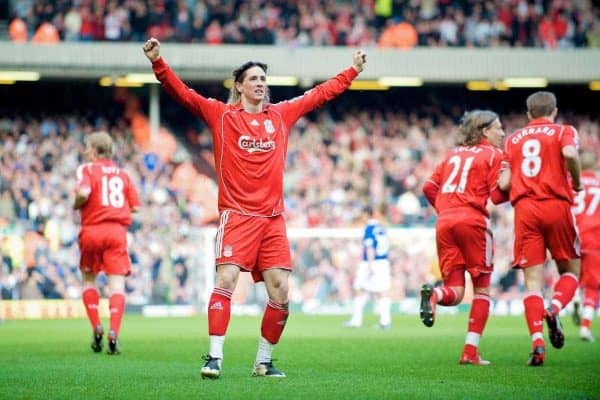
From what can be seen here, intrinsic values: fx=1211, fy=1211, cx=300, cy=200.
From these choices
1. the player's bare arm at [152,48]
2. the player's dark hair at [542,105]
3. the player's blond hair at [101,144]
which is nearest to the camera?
the player's bare arm at [152,48]

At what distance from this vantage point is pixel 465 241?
440 inches

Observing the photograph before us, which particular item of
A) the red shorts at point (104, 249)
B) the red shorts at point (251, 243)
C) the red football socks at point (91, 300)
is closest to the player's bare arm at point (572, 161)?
the red shorts at point (251, 243)

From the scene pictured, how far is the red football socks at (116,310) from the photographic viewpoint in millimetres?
13141

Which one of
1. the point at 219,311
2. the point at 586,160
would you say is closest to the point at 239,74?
the point at 219,311

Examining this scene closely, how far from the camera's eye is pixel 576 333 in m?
17.3

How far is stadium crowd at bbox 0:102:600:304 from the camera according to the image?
26438 millimetres

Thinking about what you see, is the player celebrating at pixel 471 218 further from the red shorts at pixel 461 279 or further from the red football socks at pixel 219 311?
the red football socks at pixel 219 311

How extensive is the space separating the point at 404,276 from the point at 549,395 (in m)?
19.0

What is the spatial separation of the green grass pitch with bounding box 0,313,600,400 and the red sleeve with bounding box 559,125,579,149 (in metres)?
1.98

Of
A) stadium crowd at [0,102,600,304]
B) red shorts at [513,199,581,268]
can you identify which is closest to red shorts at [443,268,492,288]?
red shorts at [513,199,581,268]

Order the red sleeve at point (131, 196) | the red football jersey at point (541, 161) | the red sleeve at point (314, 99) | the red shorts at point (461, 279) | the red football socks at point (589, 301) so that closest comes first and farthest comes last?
the red sleeve at point (314, 99)
the red football jersey at point (541, 161)
the red shorts at point (461, 279)
the red sleeve at point (131, 196)
the red football socks at point (589, 301)

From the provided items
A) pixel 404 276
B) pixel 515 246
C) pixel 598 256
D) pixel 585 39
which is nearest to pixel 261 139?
pixel 515 246

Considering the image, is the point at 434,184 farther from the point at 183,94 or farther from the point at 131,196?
the point at 131,196

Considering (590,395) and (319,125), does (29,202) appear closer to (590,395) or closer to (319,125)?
(319,125)
